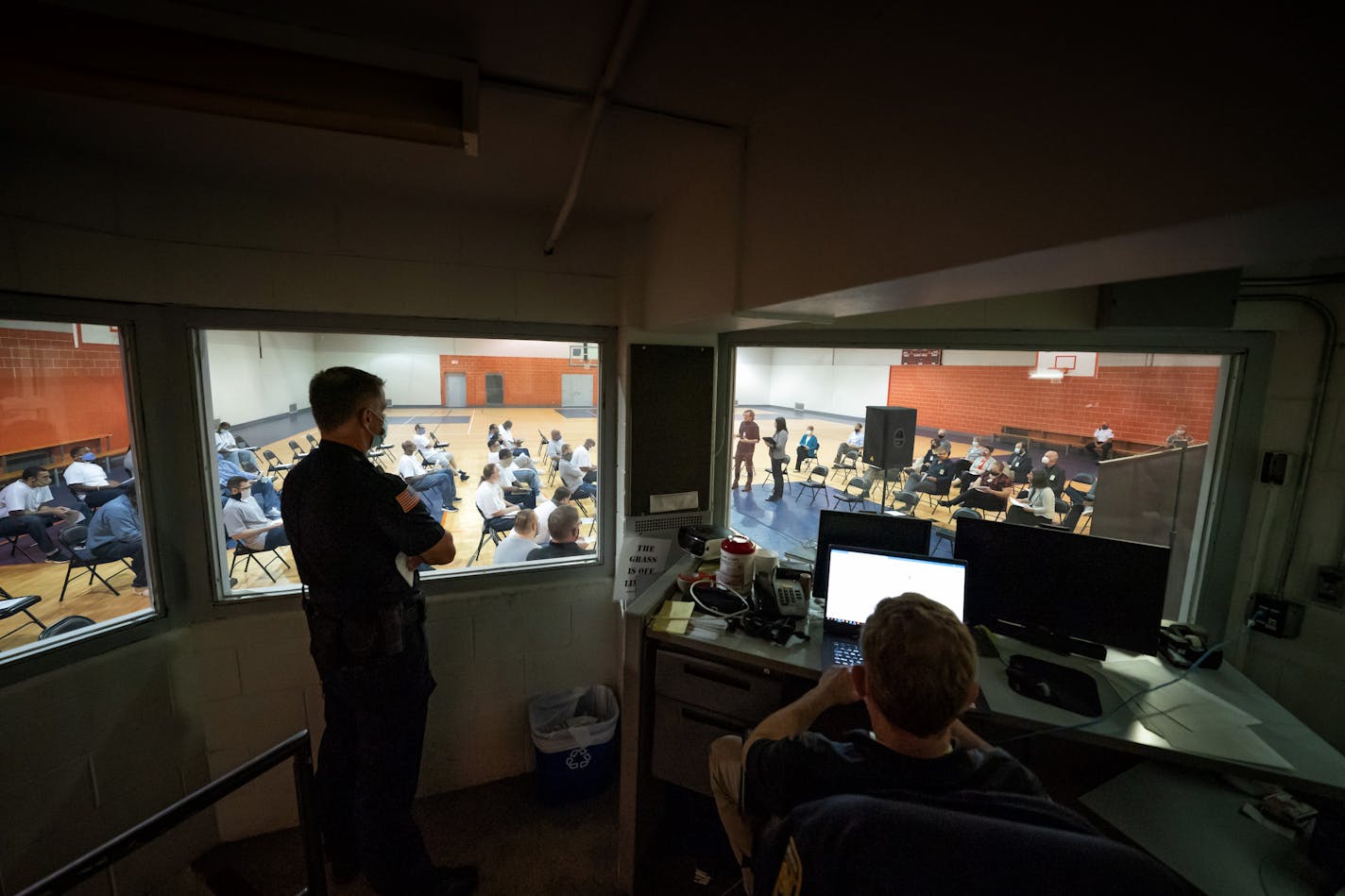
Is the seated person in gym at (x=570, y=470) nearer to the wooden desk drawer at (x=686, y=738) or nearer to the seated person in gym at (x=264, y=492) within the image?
the seated person in gym at (x=264, y=492)

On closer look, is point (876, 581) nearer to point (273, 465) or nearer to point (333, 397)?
point (333, 397)

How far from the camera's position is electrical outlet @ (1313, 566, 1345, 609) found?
1.97m

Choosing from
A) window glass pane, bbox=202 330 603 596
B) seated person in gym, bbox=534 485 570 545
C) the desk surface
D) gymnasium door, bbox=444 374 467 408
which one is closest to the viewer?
the desk surface

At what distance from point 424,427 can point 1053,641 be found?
5.12 metres

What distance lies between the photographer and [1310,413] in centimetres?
205

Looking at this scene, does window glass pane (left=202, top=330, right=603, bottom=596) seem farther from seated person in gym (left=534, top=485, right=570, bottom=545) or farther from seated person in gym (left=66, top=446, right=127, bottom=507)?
seated person in gym (left=66, top=446, right=127, bottom=507)

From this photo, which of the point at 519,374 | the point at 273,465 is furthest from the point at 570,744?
the point at 273,465

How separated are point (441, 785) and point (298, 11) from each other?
2794 mm

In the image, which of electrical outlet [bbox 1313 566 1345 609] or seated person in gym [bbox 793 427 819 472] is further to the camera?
seated person in gym [bbox 793 427 819 472]

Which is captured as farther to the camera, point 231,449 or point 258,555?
point 231,449

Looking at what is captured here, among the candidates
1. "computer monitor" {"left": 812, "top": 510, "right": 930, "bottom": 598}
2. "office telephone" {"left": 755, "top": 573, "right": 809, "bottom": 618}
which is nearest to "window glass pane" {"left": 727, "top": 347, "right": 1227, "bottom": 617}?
"computer monitor" {"left": 812, "top": 510, "right": 930, "bottom": 598}

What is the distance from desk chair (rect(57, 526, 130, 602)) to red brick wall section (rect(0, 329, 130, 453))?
0.35 meters

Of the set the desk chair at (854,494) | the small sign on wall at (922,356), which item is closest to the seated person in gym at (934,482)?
the desk chair at (854,494)

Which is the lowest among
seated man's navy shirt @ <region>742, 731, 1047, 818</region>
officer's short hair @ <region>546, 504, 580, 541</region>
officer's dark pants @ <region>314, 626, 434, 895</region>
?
officer's dark pants @ <region>314, 626, 434, 895</region>
